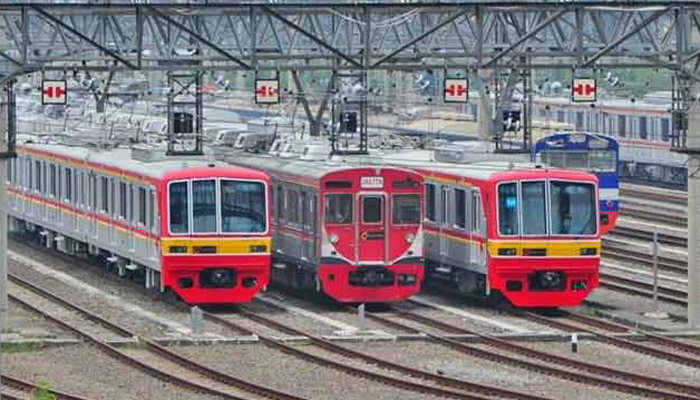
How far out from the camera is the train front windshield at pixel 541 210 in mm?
28562

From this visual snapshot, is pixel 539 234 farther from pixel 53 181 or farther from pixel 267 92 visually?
pixel 53 181

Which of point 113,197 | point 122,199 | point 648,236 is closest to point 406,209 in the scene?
point 122,199

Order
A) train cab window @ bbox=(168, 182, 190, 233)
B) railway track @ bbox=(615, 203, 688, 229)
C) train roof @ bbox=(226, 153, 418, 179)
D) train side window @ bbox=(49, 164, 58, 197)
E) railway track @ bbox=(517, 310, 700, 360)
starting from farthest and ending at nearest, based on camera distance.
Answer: railway track @ bbox=(615, 203, 688, 229), train side window @ bbox=(49, 164, 58, 197), train roof @ bbox=(226, 153, 418, 179), train cab window @ bbox=(168, 182, 190, 233), railway track @ bbox=(517, 310, 700, 360)

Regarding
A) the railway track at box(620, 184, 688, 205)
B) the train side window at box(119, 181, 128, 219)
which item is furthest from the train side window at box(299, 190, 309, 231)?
the railway track at box(620, 184, 688, 205)

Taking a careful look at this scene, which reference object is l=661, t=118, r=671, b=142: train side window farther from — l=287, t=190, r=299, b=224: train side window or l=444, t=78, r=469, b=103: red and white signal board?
l=287, t=190, r=299, b=224: train side window

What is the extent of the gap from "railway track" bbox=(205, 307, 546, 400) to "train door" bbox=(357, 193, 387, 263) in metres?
1.85

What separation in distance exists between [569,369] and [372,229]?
6.07 m

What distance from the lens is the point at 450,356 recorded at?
81.6ft

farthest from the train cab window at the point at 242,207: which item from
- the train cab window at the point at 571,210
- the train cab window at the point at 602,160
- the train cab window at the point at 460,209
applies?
the train cab window at the point at 602,160

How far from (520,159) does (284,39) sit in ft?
32.5

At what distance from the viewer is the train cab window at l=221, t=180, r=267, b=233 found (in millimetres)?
28852

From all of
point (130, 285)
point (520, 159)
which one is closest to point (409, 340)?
point (520, 159)

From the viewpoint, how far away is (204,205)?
28828mm

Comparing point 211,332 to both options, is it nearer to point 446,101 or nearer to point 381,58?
point 381,58
